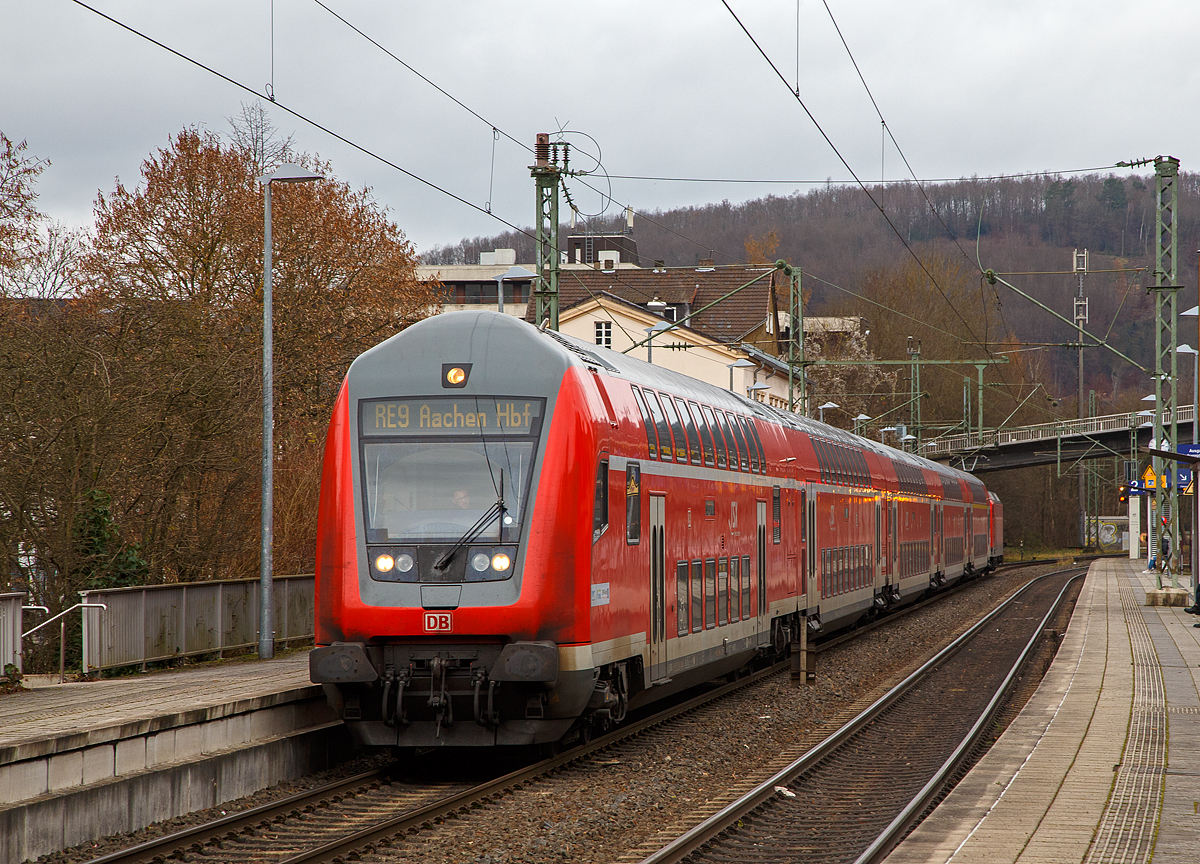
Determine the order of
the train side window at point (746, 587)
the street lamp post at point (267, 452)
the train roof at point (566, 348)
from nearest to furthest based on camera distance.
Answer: the train roof at point (566, 348)
the train side window at point (746, 587)
the street lamp post at point (267, 452)

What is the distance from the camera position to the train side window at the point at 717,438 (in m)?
16.2

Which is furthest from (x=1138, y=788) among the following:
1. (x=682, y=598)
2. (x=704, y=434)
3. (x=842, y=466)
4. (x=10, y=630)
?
(x=842, y=466)

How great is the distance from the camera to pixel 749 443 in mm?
18062

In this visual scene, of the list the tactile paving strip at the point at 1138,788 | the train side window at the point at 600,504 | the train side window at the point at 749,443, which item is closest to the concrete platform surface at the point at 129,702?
the train side window at the point at 600,504

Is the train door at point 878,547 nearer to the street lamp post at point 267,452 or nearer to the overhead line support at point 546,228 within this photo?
the overhead line support at point 546,228

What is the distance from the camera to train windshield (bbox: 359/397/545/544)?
11.2 meters

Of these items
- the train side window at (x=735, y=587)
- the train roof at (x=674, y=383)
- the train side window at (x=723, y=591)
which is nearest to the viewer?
the train roof at (x=674, y=383)

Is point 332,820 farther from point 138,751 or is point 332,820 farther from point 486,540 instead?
point 486,540

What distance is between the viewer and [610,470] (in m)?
12.1

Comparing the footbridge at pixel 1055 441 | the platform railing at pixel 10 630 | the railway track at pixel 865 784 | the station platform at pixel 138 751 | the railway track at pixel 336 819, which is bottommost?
the railway track at pixel 865 784

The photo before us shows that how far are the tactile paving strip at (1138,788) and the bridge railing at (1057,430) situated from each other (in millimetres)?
49235

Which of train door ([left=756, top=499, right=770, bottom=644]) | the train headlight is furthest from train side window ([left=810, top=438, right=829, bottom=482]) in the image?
the train headlight

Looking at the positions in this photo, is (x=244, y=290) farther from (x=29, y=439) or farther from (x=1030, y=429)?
(x=1030, y=429)

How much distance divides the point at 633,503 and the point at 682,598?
6.74 feet
